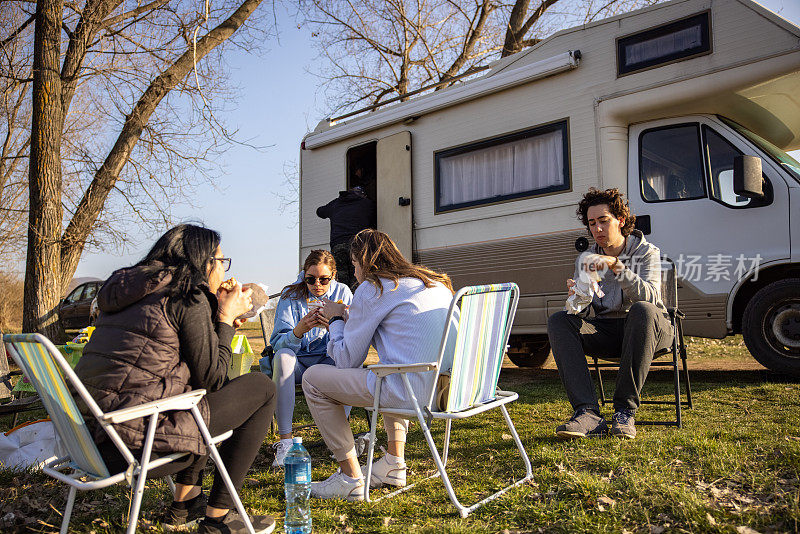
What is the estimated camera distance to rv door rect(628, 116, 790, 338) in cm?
503

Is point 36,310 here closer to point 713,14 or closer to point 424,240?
point 424,240

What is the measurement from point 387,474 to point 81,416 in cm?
149

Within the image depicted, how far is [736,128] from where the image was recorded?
5.27m

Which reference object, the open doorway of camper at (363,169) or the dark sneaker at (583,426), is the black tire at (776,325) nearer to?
the dark sneaker at (583,426)

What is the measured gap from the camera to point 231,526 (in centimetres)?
244

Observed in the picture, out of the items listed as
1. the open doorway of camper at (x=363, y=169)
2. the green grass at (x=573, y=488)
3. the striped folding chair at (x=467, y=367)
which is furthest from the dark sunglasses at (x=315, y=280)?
the open doorway of camper at (x=363, y=169)

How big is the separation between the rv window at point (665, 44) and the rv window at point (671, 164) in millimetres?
585

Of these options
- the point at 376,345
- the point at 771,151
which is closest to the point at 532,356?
the point at 771,151

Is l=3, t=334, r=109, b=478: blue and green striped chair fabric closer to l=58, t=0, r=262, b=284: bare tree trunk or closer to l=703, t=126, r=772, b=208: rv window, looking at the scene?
l=703, t=126, r=772, b=208: rv window

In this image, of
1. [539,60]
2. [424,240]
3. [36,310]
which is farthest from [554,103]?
[36,310]

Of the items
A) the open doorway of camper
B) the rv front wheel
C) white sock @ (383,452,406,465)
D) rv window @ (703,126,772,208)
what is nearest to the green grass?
white sock @ (383,452,406,465)

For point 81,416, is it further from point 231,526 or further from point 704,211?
point 704,211

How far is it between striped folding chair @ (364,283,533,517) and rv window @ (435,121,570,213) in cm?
324

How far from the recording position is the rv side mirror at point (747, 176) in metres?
4.83
